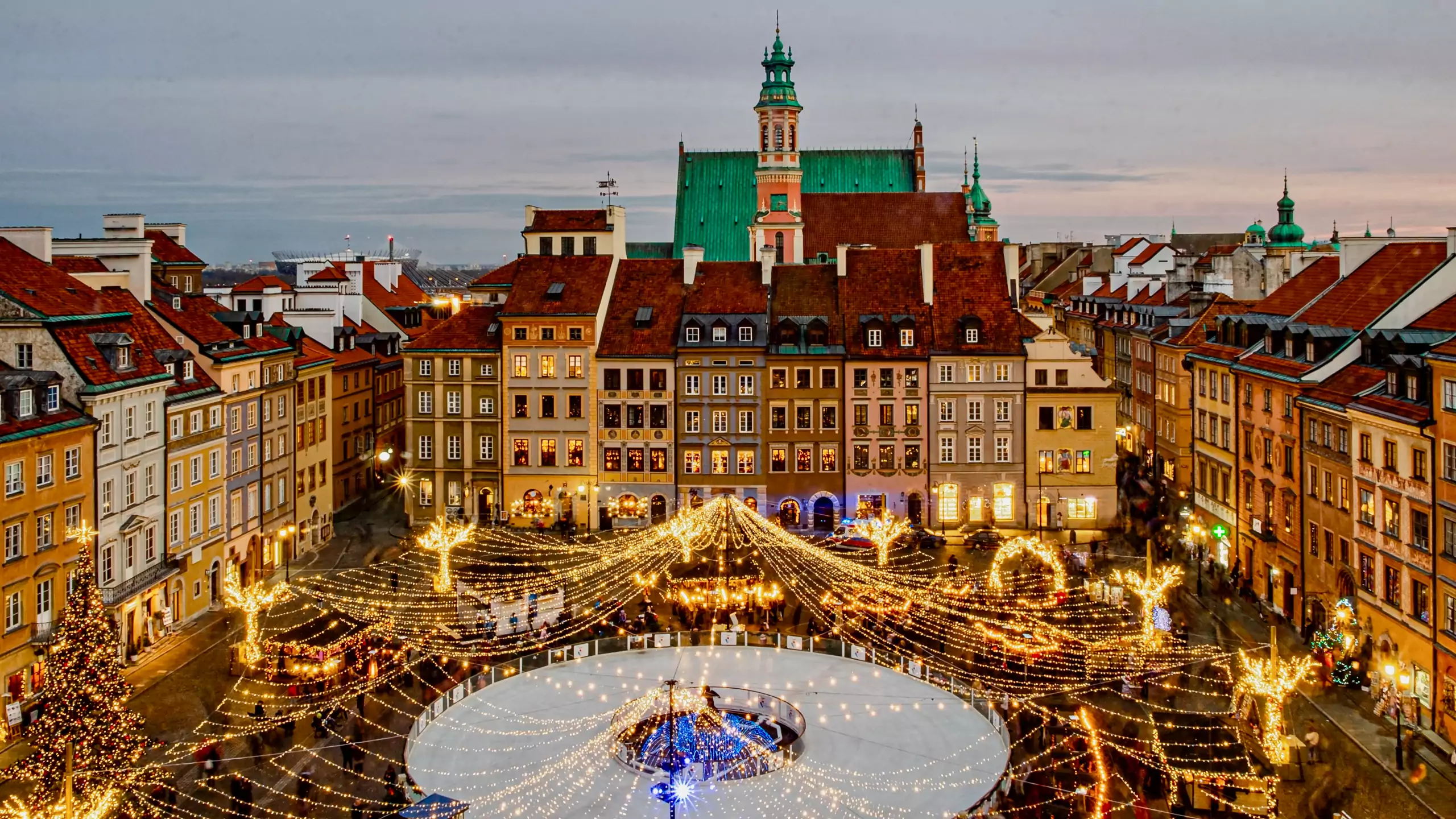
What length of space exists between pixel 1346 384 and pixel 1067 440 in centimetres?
1995

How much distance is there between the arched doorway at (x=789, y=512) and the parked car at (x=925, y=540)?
20.3 feet

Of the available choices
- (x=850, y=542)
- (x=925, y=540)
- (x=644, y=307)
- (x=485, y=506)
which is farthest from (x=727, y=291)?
(x=925, y=540)

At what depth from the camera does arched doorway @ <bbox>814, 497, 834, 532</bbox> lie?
6506 centimetres

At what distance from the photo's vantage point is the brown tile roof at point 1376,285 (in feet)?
155

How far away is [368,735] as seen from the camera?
120ft

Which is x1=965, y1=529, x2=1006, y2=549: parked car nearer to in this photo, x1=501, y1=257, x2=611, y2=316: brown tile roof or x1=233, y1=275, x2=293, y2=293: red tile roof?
x1=501, y1=257, x2=611, y2=316: brown tile roof

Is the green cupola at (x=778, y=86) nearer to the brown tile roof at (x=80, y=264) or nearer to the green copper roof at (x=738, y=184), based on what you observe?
the green copper roof at (x=738, y=184)

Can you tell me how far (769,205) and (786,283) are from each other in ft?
121

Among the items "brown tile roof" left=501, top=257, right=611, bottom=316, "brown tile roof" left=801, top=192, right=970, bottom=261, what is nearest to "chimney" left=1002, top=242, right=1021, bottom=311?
"brown tile roof" left=501, top=257, right=611, bottom=316

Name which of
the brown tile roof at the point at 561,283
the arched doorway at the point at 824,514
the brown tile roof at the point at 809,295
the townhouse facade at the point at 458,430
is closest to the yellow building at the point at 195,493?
the townhouse facade at the point at 458,430

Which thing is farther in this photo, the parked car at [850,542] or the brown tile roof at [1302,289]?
the parked car at [850,542]

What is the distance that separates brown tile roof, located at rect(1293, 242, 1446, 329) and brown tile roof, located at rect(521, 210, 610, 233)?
38092mm

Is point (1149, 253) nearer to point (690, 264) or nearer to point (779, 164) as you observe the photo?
point (779, 164)

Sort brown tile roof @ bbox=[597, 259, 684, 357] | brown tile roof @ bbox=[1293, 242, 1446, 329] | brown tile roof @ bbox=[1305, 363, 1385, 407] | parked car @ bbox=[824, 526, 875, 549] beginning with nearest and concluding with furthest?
brown tile roof @ bbox=[1305, 363, 1385, 407], brown tile roof @ bbox=[1293, 242, 1446, 329], parked car @ bbox=[824, 526, 875, 549], brown tile roof @ bbox=[597, 259, 684, 357]
